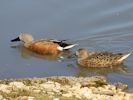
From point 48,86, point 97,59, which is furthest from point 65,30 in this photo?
point 48,86

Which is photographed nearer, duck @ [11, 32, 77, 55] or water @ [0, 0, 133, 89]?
water @ [0, 0, 133, 89]

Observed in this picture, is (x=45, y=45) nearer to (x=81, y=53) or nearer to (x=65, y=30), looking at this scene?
(x=65, y=30)

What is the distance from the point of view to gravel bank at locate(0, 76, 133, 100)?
23.5ft

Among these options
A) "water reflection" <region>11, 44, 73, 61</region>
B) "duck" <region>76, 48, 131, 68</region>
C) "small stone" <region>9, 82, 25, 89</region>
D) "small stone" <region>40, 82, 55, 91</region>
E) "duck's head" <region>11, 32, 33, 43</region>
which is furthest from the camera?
"duck's head" <region>11, 32, 33, 43</region>

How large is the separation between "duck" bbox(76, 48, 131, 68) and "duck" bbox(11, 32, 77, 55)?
624 millimetres

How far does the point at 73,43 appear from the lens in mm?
11523

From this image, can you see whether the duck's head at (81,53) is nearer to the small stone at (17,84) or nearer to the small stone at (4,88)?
the small stone at (17,84)

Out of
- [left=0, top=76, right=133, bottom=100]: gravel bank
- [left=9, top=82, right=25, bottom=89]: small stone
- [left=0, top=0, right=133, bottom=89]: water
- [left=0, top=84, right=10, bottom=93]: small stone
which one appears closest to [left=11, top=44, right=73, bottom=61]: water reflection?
[left=0, top=0, right=133, bottom=89]: water

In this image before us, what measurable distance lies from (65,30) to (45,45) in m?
0.80

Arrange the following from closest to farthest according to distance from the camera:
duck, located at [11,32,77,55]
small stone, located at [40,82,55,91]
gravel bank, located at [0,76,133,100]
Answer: gravel bank, located at [0,76,133,100]
small stone, located at [40,82,55,91]
duck, located at [11,32,77,55]

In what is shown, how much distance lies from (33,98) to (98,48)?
4.53m

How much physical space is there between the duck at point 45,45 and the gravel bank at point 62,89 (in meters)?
2.60

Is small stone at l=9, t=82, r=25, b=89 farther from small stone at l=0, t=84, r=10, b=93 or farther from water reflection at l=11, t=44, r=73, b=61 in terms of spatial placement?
water reflection at l=11, t=44, r=73, b=61

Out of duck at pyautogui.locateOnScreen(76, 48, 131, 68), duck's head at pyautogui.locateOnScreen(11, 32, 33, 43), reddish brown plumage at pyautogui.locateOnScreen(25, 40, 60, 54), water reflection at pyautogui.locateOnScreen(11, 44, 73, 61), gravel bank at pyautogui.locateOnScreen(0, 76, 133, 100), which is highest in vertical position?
duck's head at pyautogui.locateOnScreen(11, 32, 33, 43)
